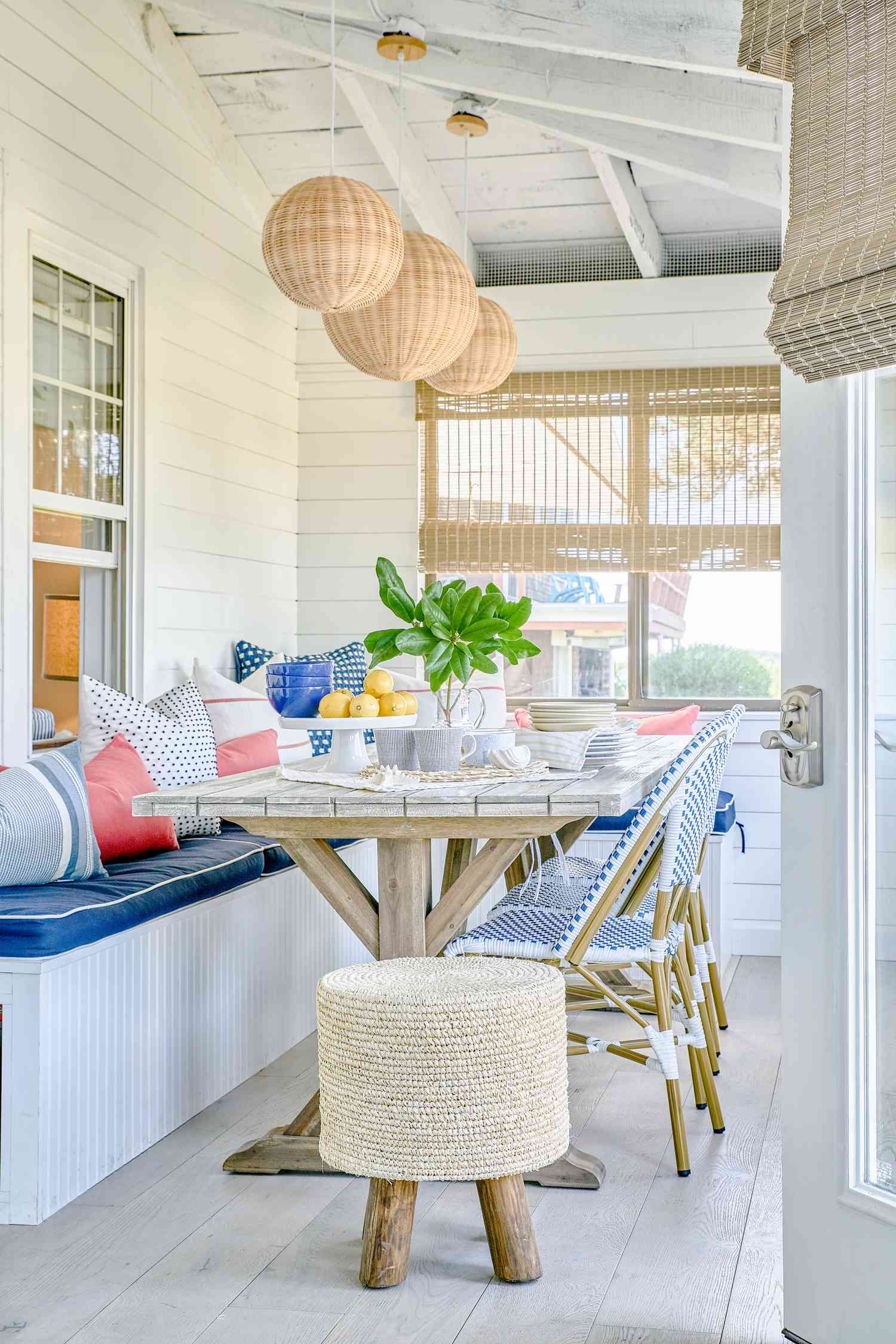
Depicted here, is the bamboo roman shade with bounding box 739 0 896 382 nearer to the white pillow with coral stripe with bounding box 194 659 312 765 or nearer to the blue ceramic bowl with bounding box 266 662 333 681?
the blue ceramic bowl with bounding box 266 662 333 681

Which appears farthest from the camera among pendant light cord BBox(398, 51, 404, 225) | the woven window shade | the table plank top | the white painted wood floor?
the woven window shade

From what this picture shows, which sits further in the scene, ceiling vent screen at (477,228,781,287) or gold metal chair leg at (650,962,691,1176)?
ceiling vent screen at (477,228,781,287)

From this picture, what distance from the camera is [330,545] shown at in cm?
580

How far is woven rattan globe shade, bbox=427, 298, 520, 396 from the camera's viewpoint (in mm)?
4676

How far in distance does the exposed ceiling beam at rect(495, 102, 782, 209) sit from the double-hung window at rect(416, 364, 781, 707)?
4.34 feet

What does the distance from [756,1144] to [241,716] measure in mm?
2312

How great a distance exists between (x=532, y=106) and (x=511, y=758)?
240 centimetres

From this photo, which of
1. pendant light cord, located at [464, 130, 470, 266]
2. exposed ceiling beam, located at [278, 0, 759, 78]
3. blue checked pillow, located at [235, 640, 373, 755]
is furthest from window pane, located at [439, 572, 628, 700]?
exposed ceiling beam, located at [278, 0, 759, 78]

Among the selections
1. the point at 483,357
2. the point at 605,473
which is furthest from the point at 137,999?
the point at 605,473

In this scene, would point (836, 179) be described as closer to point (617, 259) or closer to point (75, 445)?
point (75, 445)

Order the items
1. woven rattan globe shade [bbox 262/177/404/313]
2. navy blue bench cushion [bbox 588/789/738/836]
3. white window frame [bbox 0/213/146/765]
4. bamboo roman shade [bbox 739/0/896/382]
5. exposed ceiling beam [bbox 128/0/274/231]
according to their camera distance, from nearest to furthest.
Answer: bamboo roman shade [bbox 739/0/896/382], woven rattan globe shade [bbox 262/177/404/313], white window frame [bbox 0/213/146/765], exposed ceiling beam [bbox 128/0/274/231], navy blue bench cushion [bbox 588/789/738/836]

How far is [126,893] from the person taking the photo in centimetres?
275

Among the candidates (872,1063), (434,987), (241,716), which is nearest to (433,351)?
(241,716)

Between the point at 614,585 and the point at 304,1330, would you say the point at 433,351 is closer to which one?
the point at 614,585
